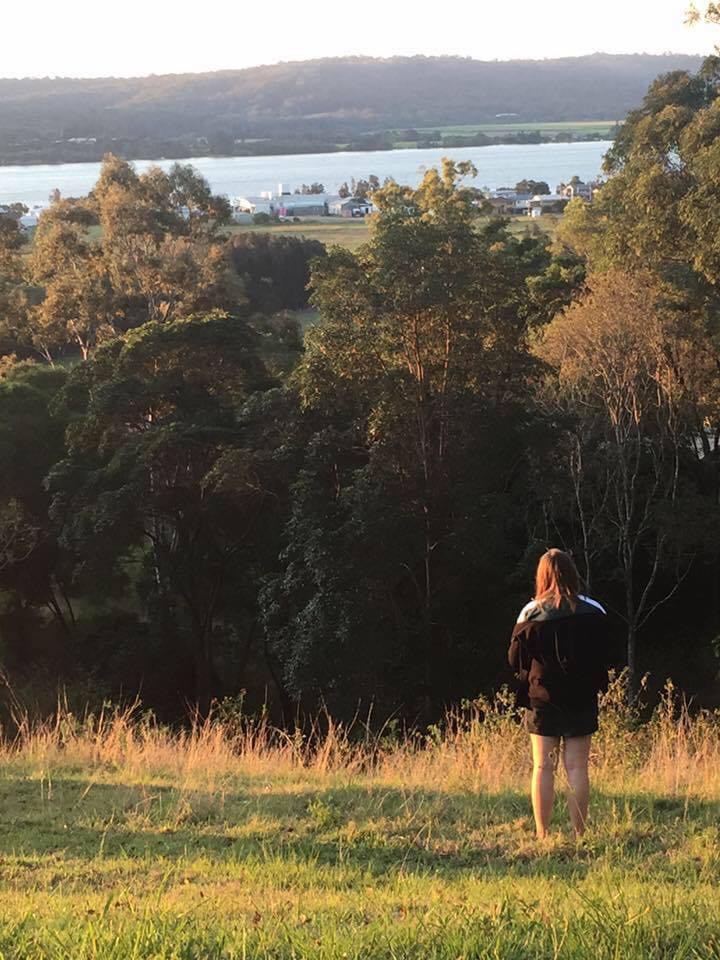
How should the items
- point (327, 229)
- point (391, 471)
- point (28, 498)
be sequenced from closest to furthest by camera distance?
point (391, 471), point (28, 498), point (327, 229)

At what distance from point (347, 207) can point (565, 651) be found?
107 metres

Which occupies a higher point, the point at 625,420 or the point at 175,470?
the point at 625,420

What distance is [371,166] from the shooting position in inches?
4392

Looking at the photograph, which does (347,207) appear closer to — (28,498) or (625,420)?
(28,498)

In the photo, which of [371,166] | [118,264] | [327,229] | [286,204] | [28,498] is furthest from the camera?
[286,204]

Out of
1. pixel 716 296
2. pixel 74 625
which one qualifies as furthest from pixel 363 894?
pixel 74 625

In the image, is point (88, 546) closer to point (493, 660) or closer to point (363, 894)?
point (493, 660)

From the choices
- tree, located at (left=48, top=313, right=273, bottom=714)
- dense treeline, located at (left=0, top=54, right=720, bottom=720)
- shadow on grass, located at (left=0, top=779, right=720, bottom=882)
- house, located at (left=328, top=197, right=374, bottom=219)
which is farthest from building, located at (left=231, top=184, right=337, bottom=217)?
shadow on grass, located at (left=0, top=779, right=720, bottom=882)

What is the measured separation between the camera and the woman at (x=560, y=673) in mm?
4793

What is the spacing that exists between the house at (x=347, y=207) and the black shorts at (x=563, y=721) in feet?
334

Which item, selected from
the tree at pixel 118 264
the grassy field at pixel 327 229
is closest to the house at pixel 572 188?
the grassy field at pixel 327 229

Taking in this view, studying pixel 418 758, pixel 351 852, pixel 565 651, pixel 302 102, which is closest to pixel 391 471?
pixel 418 758

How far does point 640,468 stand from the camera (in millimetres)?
22203

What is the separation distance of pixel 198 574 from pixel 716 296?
12849mm
